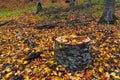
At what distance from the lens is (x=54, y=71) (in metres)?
5.38

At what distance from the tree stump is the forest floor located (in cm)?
15

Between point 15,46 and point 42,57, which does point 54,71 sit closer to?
point 42,57

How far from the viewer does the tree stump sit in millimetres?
5281

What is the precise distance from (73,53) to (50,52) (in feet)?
5.03

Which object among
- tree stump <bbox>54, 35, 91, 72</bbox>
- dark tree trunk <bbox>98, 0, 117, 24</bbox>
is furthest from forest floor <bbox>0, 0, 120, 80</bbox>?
dark tree trunk <bbox>98, 0, 117, 24</bbox>

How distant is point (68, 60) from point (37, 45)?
248 cm

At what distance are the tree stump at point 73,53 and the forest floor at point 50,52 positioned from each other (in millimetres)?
152

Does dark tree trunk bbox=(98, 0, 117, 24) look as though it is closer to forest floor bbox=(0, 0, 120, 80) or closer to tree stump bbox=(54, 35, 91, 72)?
forest floor bbox=(0, 0, 120, 80)

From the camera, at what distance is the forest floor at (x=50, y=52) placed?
5.36 metres

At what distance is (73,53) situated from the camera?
528cm

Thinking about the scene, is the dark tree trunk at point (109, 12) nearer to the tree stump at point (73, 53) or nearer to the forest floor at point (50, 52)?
the forest floor at point (50, 52)

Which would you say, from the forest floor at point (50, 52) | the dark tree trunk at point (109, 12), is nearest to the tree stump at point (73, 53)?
the forest floor at point (50, 52)

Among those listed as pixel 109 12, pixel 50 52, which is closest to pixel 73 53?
pixel 50 52

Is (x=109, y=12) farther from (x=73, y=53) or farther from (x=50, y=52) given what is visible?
(x=73, y=53)
